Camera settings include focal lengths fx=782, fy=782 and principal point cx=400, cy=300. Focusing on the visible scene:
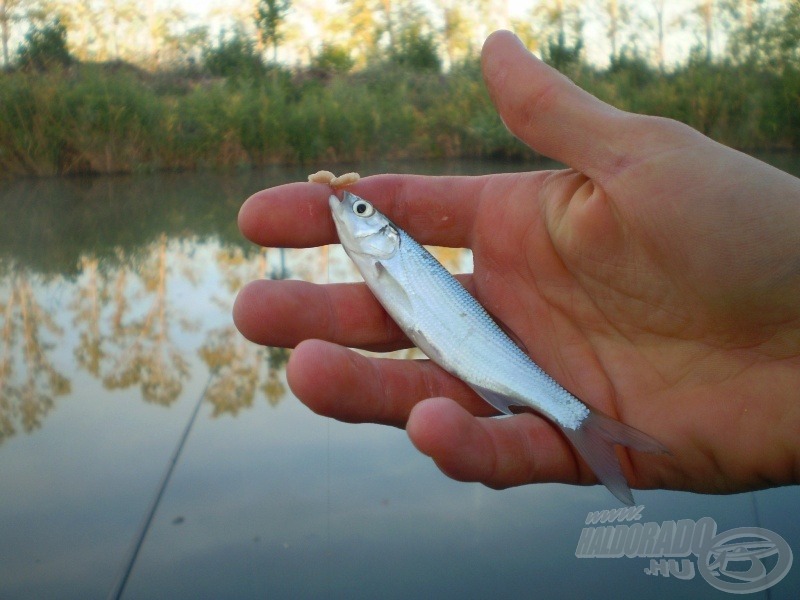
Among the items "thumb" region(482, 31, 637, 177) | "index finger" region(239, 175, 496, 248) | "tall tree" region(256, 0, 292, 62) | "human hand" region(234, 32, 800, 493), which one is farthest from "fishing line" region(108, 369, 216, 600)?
"tall tree" region(256, 0, 292, 62)

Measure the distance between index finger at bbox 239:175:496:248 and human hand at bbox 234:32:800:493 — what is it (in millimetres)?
14

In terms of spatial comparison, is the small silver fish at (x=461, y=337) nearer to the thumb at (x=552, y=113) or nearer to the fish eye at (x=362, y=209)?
the fish eye at (x=362, y=209)

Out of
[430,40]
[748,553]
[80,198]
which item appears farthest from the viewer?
[430,40]

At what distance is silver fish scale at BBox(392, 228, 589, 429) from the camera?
2033mm

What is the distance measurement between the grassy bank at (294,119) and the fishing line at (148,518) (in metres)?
6.60

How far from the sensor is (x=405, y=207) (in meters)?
2.67

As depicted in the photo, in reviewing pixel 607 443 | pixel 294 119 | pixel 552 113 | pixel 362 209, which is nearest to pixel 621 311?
pixel 607 443

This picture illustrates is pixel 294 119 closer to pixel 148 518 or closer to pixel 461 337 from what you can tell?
pixel 461 337

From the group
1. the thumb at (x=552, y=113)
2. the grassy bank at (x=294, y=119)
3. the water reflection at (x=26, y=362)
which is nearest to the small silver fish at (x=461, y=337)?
the thumb at (x=552, y=113)

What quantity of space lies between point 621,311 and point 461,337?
48 cm

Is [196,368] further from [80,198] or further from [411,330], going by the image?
[80,198]

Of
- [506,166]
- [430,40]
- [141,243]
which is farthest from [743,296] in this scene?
[430,40]

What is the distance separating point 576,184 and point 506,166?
23.5ft

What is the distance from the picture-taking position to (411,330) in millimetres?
2178
